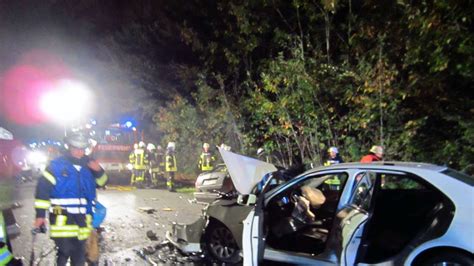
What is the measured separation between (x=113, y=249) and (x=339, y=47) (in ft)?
25.6

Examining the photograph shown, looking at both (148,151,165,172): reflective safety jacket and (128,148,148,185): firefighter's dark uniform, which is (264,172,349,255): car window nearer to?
(128,148,148,185): firefighter's dark uniform

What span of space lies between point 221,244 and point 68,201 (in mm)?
2354

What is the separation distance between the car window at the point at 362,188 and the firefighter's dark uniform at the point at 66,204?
9.08 feet

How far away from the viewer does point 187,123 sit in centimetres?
2009

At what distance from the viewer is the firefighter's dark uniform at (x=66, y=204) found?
470cm

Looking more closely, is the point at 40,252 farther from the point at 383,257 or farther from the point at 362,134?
the point at 362,134

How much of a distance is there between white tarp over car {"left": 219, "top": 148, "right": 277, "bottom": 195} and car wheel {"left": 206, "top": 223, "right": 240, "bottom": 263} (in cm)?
102

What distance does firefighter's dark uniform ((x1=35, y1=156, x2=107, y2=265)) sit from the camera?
4.70 metres

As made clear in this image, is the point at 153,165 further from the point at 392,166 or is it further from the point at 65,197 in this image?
the point at 392,166

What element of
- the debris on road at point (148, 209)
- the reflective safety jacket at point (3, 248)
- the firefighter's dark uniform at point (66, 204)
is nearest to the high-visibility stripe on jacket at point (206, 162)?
the debris on road at point (148, 209)

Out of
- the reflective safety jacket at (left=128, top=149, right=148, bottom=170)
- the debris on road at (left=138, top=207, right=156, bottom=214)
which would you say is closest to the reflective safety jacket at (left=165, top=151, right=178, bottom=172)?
the reflective safety jacket at (left=128, top=149, right=148, bottom=170)

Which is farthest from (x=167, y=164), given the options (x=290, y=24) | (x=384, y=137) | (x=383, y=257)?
(x=383, y=257)

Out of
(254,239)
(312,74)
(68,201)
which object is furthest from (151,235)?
(312,74)

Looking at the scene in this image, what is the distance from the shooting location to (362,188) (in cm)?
Answer: 524
